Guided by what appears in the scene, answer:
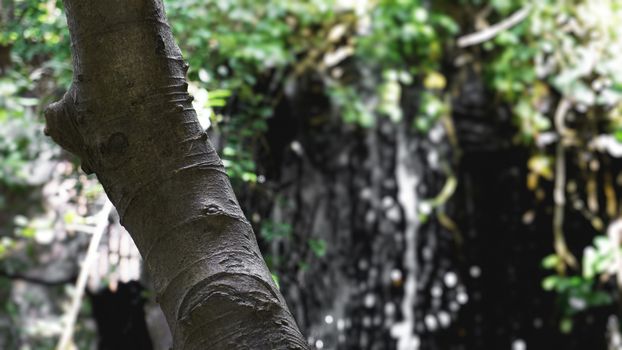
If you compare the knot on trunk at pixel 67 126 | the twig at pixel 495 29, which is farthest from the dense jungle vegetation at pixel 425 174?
the knot on trunk at pixel 67 126

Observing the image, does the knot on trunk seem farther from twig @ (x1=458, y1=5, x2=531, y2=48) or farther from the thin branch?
twig @ (x1=458, y1=5, x2=531, y2=48)

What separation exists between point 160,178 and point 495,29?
2384mm

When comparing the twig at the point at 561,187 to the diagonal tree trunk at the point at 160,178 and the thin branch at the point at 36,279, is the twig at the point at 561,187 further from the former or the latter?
the diagonal tree trunk at the point at 160,178

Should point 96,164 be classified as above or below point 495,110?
below

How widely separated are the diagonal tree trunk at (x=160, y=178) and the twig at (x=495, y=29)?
2.33 metres

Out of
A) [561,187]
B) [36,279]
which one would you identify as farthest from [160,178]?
[561,187]

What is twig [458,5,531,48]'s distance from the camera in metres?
2.77

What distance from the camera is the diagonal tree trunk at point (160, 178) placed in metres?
0.68

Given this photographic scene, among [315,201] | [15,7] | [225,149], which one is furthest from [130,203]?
[315,201]

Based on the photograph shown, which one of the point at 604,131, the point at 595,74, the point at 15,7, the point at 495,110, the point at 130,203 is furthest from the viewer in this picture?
the point at 495,110

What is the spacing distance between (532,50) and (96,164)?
95.1 inches

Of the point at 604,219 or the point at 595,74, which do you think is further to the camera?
the point at 604,219

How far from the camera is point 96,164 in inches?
28.7

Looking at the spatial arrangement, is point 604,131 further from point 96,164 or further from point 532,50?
point 96,164
